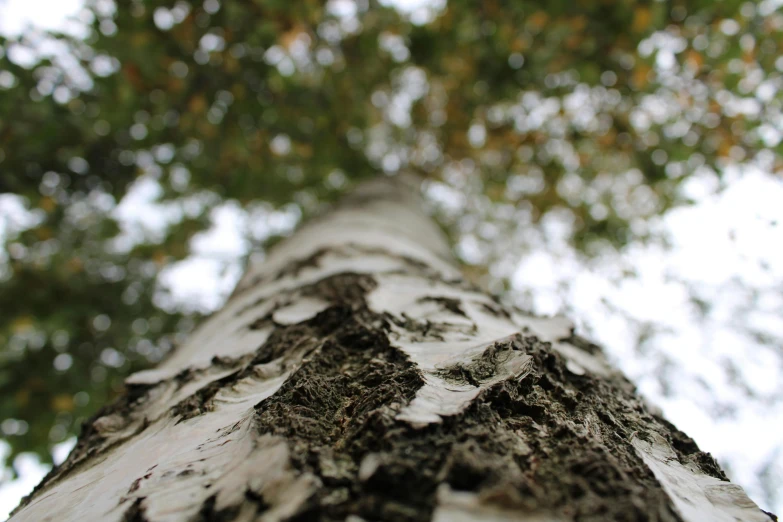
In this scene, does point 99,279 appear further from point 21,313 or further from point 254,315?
point 254,315

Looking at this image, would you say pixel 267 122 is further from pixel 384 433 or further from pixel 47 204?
pixel 384 433

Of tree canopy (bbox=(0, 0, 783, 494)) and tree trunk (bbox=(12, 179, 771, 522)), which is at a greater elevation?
tree canopy (bbox=(0, 0, 783, 494))

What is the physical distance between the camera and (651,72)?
2994 millimetres

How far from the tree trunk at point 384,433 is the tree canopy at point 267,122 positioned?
2044 mm

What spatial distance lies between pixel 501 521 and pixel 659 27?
3.23m

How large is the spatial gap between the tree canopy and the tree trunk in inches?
80.5

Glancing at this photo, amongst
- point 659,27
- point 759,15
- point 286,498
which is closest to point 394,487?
point 286,498

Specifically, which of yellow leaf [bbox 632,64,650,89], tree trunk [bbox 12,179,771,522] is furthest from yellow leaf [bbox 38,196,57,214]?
yellow leaf [bbox 632,64,650,89]

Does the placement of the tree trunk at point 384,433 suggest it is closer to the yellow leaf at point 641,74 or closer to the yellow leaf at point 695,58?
the yellow leaf at point 641,74

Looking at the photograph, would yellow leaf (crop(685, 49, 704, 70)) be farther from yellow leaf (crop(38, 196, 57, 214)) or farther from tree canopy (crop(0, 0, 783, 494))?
yellow leaf (crop(38, 196, 57, 214))

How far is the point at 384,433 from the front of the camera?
54 cm

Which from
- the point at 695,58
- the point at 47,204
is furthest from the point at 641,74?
the point at 47,204

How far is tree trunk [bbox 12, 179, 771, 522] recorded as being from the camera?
462 millimetres

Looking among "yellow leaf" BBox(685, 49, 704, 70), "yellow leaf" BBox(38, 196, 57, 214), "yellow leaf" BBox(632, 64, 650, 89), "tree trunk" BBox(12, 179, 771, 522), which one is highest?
"yellow leaf" BBox(685, 49, 704, 70)
